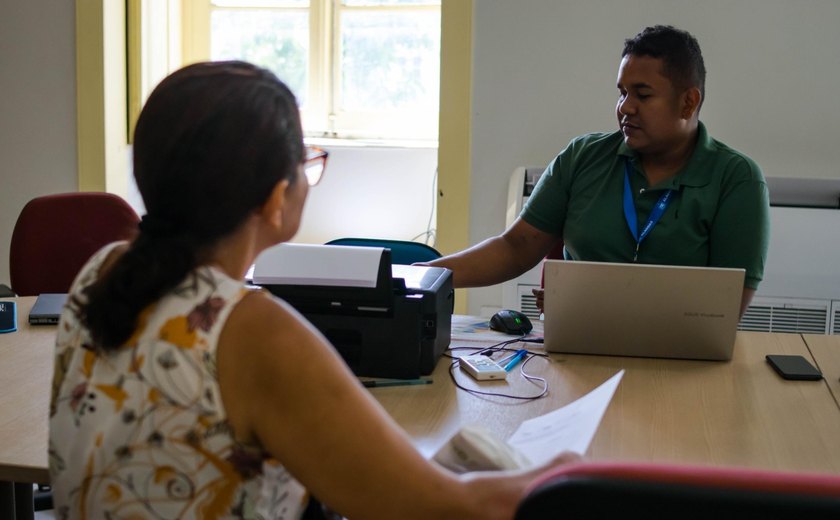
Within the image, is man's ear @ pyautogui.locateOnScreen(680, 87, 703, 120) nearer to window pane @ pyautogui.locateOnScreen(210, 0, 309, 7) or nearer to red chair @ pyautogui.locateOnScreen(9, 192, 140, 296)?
red chair @ pyautogui.locateOnScreen(9, 192, 140, 296)

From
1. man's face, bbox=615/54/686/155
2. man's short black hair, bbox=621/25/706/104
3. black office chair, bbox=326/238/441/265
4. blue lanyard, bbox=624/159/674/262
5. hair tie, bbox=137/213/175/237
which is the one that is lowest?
black office chair, bbox=326/238/441/265

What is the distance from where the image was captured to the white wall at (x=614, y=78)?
357 centimetres

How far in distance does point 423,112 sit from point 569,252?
2.26 meters

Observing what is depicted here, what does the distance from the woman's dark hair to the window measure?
3644 millimetres

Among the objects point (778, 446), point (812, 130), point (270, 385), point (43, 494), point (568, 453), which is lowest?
point (43, 494)

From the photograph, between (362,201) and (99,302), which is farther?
(362,201)

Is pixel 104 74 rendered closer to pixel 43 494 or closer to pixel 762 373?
pixel 43 494

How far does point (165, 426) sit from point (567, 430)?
0.53 metres

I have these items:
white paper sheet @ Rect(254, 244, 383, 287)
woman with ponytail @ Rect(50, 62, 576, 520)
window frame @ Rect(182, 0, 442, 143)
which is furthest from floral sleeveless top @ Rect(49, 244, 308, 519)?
window frame @ Rect(182, 0, 442, 143)

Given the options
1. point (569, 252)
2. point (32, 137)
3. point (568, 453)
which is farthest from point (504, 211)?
point (568, 453)

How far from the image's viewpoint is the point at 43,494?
273cm

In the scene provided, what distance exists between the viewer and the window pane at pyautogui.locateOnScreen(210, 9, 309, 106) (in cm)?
473

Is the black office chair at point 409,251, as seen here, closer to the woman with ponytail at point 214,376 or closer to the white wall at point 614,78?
the white wall at point 614,78

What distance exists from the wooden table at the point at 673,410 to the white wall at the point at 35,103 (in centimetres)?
294
